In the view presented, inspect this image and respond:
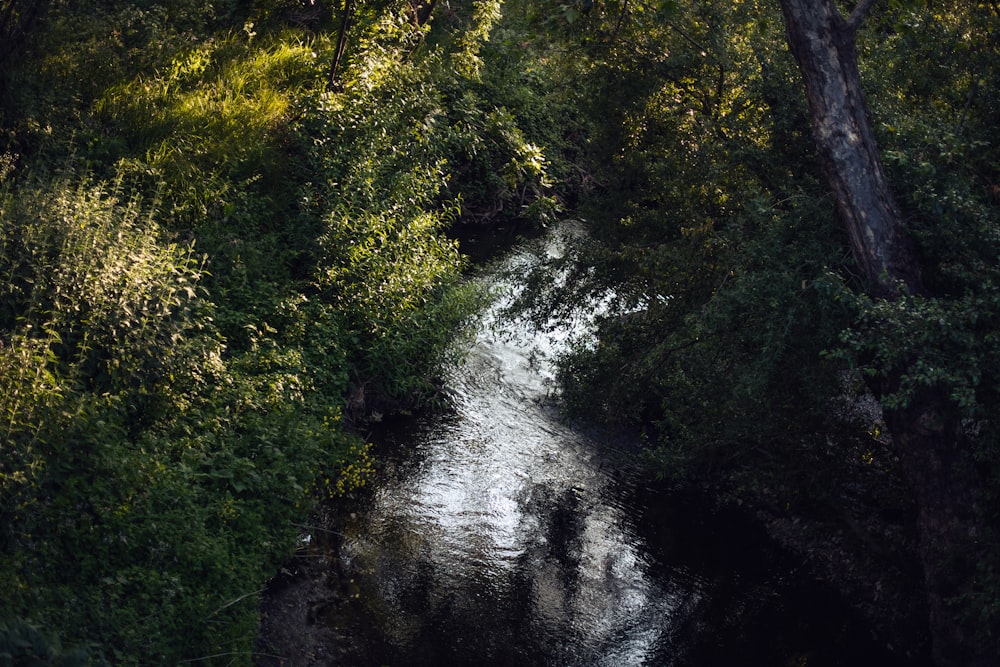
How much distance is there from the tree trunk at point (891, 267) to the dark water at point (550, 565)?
1.96m

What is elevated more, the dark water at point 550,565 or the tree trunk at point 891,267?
the tree trunk at point 891,267

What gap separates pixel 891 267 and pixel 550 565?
497 centimetres

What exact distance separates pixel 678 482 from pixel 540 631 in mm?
4211

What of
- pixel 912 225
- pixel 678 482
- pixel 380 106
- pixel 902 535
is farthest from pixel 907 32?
pixel 380 106

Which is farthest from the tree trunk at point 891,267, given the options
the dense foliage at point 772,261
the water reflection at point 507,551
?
the water reflection at point 507,551

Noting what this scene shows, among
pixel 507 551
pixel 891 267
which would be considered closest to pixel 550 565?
pixel 507 551

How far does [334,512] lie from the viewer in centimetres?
1081

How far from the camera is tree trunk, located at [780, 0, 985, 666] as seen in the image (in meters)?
8.33

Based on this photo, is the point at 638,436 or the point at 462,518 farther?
the point at 638,436

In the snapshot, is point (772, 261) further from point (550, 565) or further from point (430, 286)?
point (430, 286)

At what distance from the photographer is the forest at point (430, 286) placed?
7496mm

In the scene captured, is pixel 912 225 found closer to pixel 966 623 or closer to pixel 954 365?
pixel 954 365

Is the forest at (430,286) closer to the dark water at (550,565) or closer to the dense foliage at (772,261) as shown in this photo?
the dense foliage at (772,261)

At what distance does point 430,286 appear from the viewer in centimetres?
1295
